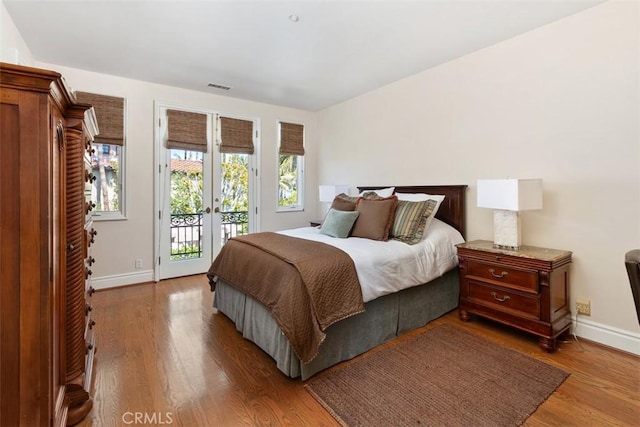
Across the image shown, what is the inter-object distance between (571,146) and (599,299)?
121 cm

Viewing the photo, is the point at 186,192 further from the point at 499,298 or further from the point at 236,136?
the point at 499,298

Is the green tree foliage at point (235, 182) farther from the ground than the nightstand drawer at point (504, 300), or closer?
farther from the ground

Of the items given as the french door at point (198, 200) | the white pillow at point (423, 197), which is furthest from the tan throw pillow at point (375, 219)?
the french door at point (198, 200)

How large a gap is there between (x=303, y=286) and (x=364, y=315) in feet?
2.01


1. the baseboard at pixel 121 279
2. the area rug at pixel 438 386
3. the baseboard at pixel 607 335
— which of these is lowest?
the area rug at pixel 438 386

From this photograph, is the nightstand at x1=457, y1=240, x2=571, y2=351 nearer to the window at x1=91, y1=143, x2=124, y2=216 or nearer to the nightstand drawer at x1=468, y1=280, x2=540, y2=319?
the nightstand drawer at x1=468, y1=280, x2=540, y2=319

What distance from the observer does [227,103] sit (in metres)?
4.43

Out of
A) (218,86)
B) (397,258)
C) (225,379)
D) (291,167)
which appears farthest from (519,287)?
(218,86)

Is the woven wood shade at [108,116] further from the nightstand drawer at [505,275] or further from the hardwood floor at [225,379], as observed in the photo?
the nightstand drawer at [505,275]

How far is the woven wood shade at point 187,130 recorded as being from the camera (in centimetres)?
400

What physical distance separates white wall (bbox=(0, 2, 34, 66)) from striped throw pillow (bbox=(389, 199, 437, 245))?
340 cm

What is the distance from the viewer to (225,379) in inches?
74.6

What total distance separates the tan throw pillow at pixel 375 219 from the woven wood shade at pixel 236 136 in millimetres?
2354

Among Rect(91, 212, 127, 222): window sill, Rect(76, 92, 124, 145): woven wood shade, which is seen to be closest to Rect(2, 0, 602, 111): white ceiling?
Rect(76, 92, 124, 145): woven wood shade
